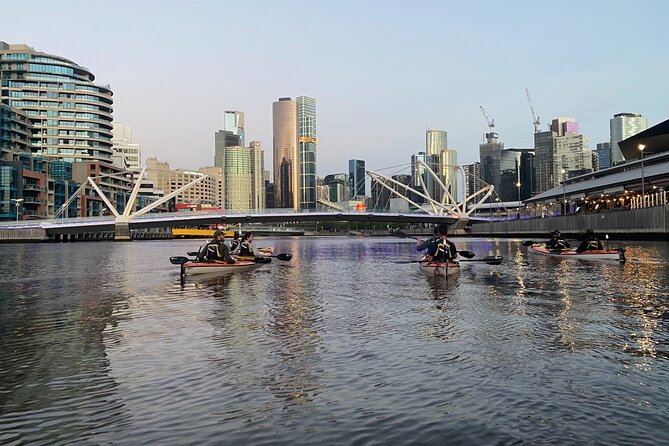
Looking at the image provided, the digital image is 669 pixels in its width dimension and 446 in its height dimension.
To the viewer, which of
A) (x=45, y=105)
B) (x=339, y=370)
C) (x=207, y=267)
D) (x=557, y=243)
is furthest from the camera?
(x=45, y=105)

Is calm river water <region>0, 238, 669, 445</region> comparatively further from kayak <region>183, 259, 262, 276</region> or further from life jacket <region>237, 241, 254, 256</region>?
life jacket <region>237, 241, 254, 256</region>

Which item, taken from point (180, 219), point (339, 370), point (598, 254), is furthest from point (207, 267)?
point (180, 219)

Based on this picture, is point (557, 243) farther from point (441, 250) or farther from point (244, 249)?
point (244, 249)

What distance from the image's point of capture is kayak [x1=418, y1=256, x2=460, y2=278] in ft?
99.9

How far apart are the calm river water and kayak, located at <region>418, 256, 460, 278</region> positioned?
9397mm

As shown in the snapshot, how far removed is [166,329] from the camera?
596 inches

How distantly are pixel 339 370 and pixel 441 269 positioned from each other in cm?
2211

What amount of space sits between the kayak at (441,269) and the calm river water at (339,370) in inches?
370

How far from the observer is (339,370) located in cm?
1037

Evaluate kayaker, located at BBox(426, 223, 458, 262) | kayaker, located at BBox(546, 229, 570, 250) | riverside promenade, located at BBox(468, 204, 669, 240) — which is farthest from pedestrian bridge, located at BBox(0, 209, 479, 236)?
kayaker, located at BBox(426, 223, 458, 262)

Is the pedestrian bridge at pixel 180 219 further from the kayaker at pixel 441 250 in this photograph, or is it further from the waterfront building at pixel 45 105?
the kayaker at pixel 441 250

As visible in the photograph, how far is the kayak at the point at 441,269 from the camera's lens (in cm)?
3045

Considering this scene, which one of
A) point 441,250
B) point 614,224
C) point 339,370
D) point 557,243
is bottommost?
point 339,370

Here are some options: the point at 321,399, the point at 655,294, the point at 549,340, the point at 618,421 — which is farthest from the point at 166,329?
the point at 655,294
